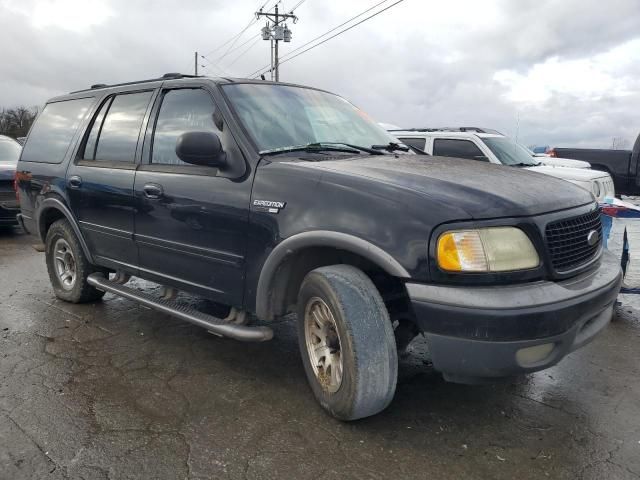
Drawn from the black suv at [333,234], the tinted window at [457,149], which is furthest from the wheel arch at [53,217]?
the tinted window at [457,149]

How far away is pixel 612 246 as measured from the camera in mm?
4770

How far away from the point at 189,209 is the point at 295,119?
0.93 metres

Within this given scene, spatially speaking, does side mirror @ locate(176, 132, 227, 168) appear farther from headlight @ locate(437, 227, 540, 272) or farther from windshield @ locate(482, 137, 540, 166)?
windshield @ locate(482, 137, 540, 166)

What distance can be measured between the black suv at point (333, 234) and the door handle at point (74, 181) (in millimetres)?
15

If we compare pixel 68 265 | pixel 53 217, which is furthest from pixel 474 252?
pixel 53 217

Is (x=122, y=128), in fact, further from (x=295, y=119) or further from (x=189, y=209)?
(x=295, y=119)

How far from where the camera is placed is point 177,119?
372cm

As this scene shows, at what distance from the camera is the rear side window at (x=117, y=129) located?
13.1 ft

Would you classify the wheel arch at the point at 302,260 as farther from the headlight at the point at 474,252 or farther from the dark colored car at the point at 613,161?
the dark colored car at the point at 613,161

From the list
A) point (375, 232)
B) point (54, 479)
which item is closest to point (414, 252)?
point (375, 232)

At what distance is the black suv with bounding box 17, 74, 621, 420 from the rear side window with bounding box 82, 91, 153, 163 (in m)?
0.02

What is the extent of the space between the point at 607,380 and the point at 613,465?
108 centimetres

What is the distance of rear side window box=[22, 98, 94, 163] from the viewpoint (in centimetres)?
470

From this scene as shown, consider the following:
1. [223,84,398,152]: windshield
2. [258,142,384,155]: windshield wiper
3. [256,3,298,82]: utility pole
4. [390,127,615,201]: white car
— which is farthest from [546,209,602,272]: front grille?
[256,3,298,82]: utility pole
